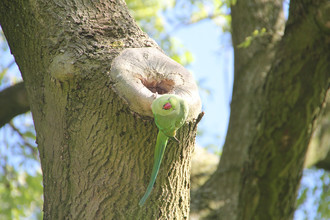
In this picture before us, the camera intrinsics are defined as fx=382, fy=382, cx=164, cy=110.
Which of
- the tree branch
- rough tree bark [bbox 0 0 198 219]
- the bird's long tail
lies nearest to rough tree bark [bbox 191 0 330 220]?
rough tree bark [bbox 0 0 198 219]

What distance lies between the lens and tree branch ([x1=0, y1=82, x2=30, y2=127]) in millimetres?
3047

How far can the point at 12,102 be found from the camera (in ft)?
10.1

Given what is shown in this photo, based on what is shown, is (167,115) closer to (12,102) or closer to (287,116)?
(287,116)

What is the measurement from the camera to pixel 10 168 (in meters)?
4.18

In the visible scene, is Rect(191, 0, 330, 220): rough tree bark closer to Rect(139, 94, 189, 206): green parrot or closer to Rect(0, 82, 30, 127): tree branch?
Rect(139, 94, 189, 206): green parrot

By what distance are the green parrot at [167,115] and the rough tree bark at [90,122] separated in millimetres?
90

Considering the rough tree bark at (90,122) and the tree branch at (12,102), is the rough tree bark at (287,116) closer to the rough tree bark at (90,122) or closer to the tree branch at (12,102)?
the rough tree bark at (90,122)

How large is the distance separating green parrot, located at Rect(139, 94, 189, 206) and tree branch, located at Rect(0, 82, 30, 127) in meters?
1.90

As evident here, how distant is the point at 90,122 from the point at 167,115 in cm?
41

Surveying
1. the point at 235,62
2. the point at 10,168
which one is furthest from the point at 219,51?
the point at 10,168

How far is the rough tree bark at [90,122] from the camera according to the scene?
1590mm

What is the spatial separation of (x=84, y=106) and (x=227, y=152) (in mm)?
1788

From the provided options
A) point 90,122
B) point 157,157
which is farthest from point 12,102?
point 157,157

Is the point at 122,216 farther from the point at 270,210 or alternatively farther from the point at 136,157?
the point at 270,210
